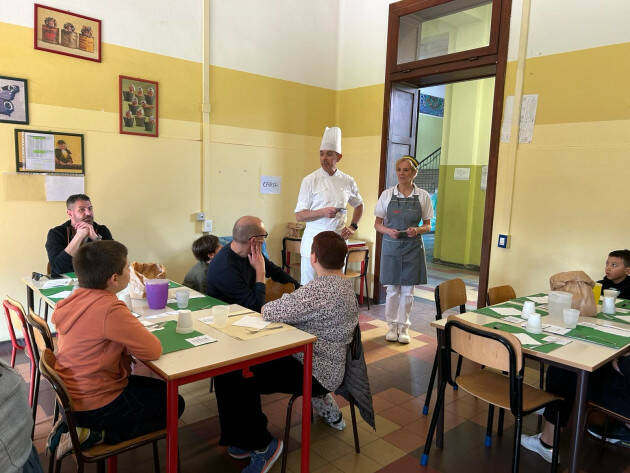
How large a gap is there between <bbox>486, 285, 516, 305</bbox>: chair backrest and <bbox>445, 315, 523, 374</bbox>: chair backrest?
983mm

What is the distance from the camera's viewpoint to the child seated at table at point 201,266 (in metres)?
3.11

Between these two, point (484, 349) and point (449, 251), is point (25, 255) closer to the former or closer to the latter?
point (484, 349)

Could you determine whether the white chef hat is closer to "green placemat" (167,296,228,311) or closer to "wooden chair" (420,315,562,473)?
"green placemat" (167,296,228,311)

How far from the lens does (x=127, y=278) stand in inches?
73.2

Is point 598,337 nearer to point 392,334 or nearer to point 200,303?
point 200,303

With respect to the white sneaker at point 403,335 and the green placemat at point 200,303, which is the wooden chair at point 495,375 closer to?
the green placemat at point 200,303

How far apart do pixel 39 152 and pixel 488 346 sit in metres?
3.59

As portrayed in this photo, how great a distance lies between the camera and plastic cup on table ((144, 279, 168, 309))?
2.38 metres

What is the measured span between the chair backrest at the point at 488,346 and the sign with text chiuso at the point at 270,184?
3.33m

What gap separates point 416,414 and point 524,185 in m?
2.30

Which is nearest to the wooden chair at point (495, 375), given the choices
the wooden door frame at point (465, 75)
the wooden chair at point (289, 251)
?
the wooden door frame at point (465, 75)

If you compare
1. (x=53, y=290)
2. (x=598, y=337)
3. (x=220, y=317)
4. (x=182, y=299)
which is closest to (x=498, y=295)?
(x=598, y=337)

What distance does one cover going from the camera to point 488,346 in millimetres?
2004

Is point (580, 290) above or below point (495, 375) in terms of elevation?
above
